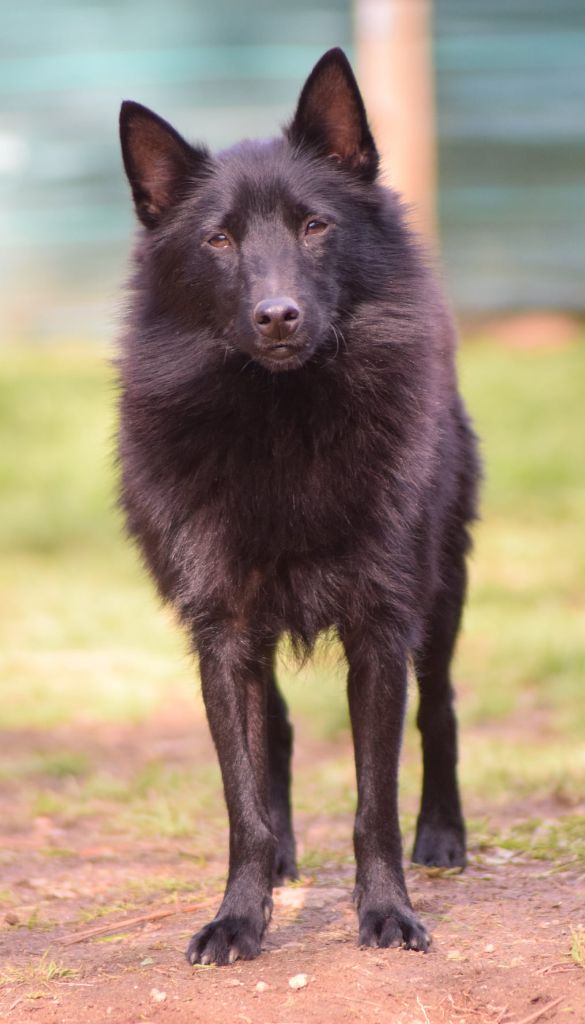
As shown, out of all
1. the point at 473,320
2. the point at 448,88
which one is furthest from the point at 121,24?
the point at 473,320

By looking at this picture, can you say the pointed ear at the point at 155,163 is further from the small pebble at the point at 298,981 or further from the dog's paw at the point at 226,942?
the small pebble at the point at 298,981

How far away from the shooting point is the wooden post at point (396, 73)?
403 inches

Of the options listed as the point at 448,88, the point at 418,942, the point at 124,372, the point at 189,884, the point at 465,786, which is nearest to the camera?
the point at 418,942

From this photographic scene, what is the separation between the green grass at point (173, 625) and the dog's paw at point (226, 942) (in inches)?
27.2

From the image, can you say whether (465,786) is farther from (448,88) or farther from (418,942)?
(448,88)

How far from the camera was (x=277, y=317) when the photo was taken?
3166 mm

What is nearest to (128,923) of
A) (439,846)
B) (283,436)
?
(439,846)

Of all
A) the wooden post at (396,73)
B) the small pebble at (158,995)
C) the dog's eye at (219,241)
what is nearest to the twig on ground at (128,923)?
the small pebble at (158,995)

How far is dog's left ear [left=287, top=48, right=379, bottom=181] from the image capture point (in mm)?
3564

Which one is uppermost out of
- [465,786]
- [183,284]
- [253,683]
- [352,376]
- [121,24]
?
[121,24]

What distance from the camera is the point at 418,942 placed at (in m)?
3.16

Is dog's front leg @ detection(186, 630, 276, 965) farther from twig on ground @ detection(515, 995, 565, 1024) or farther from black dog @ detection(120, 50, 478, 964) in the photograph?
twig on ground @ detection(515, 995, 565, 1024)

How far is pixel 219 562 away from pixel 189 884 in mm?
1056

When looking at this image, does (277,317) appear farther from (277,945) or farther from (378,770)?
(277,945)
